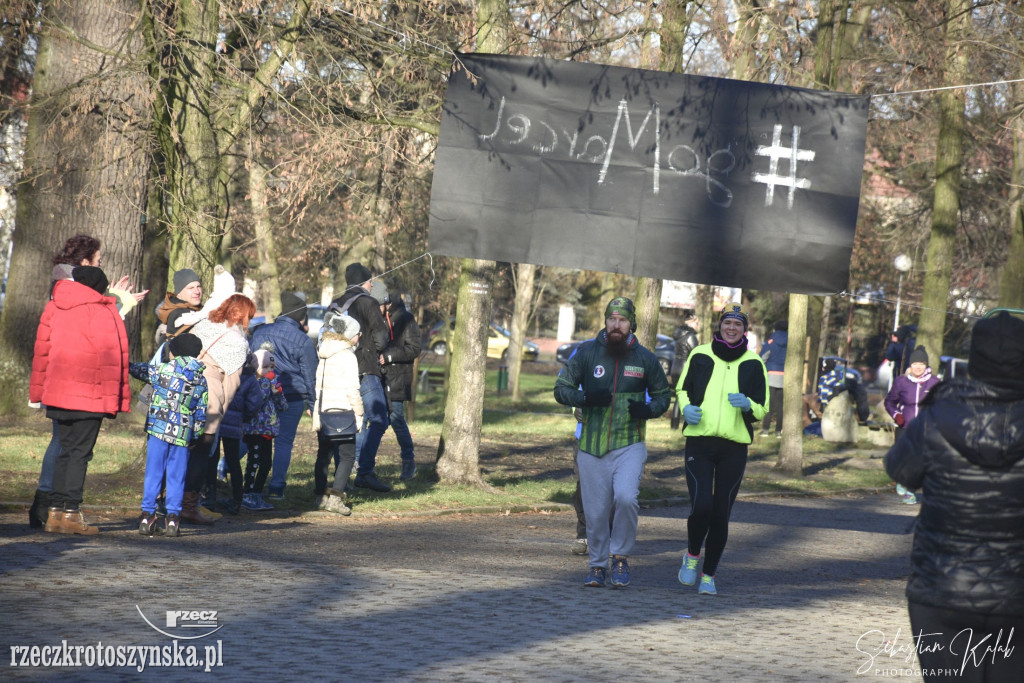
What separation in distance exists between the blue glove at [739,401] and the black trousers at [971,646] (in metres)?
3.86

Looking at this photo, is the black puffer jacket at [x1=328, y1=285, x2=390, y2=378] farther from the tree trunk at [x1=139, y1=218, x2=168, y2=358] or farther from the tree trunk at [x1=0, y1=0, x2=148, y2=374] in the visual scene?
the tree trunk at [x1=139, y1=218, x2=168, y2=358]

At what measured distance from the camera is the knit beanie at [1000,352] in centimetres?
413

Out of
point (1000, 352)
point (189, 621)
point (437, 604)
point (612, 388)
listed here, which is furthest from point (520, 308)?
point (1000, 352)

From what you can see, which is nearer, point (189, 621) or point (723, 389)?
point (189, 621)

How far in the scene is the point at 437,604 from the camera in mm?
7035

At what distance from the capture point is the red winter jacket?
8.41 meters

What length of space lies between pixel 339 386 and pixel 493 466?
4895mm

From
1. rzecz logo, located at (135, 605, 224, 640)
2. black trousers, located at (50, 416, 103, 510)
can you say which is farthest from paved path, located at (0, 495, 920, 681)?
black trousers, located at (50, 416, 103, 510)

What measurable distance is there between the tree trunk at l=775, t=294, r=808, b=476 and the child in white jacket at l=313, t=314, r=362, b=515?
26.3ft

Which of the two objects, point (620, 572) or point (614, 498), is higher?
point (614, 498)

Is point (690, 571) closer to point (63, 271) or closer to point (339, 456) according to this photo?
point (339, 456)

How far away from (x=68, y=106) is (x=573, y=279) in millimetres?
37666

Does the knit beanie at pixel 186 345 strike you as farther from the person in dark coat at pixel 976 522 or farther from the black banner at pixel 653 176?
the person in dark coat at pixel 976 522

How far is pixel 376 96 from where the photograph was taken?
12383 millimetres
